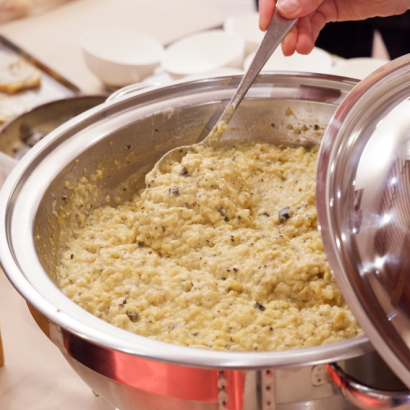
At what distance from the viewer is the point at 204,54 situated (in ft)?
9.14

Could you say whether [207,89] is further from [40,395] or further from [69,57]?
[69,57]

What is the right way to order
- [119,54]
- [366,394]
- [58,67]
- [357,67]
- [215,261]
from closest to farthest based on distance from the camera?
[366,394] < [215,261] < [357,67] < [119,54] < [58,67]

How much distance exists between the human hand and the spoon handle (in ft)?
0.26

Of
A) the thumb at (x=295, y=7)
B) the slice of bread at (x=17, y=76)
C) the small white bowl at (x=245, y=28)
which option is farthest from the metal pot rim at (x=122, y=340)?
the small white bowl at (x=245, y=28)

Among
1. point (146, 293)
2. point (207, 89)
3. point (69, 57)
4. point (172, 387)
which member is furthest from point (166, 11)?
point (172, 387)

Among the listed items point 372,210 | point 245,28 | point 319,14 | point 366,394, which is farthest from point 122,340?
point 245,28

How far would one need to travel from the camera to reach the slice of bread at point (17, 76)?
280 centimetres

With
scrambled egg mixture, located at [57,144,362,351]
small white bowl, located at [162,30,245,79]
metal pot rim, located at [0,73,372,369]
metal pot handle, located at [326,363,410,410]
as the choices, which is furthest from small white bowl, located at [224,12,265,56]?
metal pot handle, located at [326,363,410,410]

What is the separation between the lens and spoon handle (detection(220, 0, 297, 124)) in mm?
1564

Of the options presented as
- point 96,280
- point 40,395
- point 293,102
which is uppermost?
point 293,102

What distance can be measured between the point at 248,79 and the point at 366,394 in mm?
1033

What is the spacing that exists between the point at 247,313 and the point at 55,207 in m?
0.66

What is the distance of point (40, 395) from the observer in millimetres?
1513

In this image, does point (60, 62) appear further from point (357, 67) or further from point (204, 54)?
point (357, 67)
